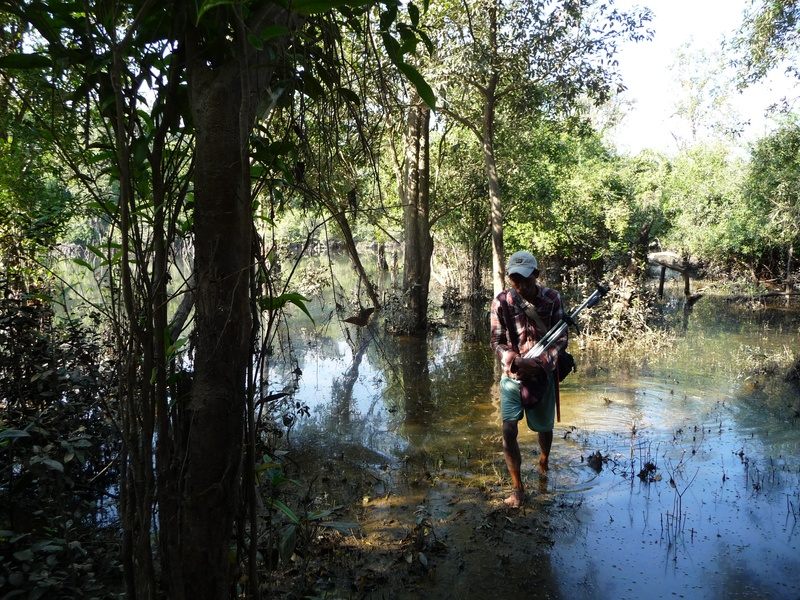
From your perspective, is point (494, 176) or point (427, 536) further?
point (494, 176)

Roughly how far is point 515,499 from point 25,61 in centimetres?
396

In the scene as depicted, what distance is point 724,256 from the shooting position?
25.1 metres

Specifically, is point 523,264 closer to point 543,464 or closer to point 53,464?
point 543,464

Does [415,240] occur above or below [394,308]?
above

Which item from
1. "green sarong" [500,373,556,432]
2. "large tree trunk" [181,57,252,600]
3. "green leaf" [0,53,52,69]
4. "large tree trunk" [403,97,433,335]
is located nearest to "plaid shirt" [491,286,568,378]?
"green sarong" [500,373,556,432]

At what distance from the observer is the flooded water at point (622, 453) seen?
356cm

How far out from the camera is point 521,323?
4.68 meters

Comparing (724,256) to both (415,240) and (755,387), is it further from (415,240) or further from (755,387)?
(755,387)

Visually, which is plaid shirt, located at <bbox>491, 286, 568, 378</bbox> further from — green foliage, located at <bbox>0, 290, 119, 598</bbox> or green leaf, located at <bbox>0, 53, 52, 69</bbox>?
green leaf, located at <bbox>0, 53, 52, 69</bbox>

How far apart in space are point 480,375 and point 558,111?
5.07 metres

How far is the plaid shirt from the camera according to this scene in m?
4.62

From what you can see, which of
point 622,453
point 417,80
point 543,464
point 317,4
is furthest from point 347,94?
point 622,453

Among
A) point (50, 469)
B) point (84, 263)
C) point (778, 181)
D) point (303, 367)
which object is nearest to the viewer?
point (84, 263)

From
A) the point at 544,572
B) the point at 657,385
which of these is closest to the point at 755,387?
the point at 657,385
